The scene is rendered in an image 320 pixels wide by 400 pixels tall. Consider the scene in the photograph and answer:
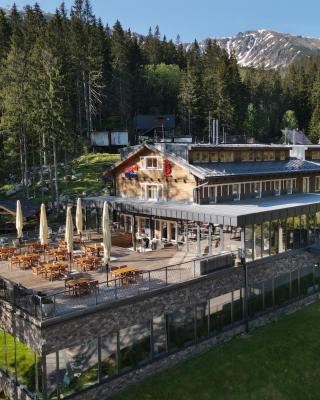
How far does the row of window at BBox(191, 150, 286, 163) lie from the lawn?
12328 millimetres

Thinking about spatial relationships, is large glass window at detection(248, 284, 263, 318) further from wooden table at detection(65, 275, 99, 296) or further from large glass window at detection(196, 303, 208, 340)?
wooden table at detection(65, 275, 99, 296)

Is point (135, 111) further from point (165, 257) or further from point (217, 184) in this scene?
point (165, 257)

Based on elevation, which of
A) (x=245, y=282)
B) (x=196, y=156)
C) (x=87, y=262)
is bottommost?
(x=245, y=282)

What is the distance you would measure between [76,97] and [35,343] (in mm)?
61981

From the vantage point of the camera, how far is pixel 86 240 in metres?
28.3

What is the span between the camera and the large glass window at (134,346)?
17.4 meters

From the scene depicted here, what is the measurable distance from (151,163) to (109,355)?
54.1 feet

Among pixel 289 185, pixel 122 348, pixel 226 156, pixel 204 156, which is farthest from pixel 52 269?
pixel 289 185

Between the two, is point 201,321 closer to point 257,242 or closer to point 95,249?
point 257,242

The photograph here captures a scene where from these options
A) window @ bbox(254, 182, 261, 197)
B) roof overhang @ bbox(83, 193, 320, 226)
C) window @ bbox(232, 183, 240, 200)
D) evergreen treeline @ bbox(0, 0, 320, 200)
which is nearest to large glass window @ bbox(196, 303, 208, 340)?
roof overhang @ bbox(83, 193, 320, 226)

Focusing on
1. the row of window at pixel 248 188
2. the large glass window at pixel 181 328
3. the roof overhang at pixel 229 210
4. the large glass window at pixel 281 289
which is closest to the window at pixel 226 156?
the row of window at pixel 248 188

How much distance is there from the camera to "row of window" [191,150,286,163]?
29984 millimetres

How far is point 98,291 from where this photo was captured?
17578mm

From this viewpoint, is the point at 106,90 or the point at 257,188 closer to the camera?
the point at 257,188
